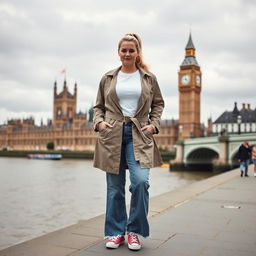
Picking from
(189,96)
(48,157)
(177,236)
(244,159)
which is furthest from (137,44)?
(189,96)

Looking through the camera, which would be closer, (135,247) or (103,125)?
(135,247)

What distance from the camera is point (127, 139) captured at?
2920mm

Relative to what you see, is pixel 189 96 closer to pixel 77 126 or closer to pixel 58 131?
pixel 77 126

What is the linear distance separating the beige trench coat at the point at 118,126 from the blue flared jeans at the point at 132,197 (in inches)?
2.3

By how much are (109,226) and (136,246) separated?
30 cm

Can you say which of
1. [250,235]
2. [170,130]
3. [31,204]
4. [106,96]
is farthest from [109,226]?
[170,130]

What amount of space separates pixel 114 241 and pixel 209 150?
36089 millimetres

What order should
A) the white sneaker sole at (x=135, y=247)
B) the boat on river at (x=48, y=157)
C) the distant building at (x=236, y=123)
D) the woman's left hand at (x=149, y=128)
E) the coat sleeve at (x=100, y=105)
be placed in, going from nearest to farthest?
the white sneaker sole at (x=135, y=247) < the woman's left hand at (x=149, y=128) < the coat sleeve at (x=100, y=105) < the boat on river at (x=48, y=157) < the distant building at (x=236, y=123)

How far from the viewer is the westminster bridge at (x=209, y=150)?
31047mm

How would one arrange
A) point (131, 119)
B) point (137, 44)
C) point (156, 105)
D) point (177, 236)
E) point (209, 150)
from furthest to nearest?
point (209, 150) < point (177, 236) < point (156, 105) < point (137, 44) < point (131, 119)

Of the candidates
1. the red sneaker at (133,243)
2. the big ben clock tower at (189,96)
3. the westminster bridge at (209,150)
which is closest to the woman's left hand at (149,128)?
the red sneaker at (133,243)

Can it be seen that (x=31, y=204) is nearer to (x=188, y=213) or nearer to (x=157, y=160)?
(x=188, y=213)

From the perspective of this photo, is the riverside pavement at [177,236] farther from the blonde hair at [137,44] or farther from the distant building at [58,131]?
the distant building at [58,131]

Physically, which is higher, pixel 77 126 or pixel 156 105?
pixel 77 126
